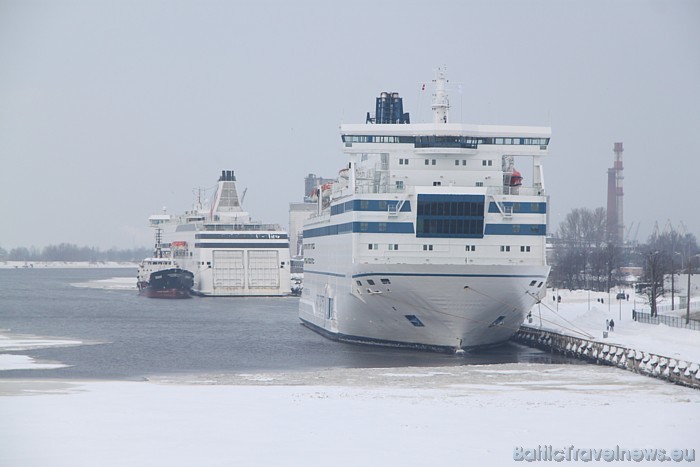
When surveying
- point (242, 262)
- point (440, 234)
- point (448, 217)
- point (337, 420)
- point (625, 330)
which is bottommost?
point (337, 420)

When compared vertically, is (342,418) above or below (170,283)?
below

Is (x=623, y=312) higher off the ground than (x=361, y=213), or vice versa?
(x=361, y=213)

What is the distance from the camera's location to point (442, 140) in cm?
4694

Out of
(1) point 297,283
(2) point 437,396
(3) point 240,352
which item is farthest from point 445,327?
(1) point 297,283

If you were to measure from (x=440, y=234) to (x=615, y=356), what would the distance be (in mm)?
9261

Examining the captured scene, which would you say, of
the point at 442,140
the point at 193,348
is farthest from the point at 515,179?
the point at 193,348

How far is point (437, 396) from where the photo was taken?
31.1 meters

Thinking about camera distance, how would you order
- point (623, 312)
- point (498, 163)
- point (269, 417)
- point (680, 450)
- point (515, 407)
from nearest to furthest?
point (680, 450) < point (269, 417) < point (515, 407) < point (498, 163) < point (623, 312)

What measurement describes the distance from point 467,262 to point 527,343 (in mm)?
12537

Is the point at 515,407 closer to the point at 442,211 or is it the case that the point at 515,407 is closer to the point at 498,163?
the point at 442,211

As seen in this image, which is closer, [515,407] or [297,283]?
[515,407]

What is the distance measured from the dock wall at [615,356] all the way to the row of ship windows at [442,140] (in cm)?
991
